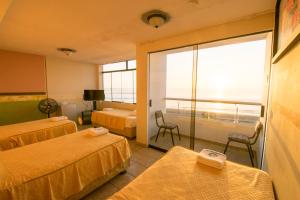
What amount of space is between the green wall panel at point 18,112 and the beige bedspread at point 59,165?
→ 2.94 meters

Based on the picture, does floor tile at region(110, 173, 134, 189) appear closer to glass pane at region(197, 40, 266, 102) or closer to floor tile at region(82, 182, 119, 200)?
floor tile at region(82, 182, 119, 200)

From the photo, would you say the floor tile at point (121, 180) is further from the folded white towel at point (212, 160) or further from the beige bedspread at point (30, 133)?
the beige bedspread at point (30, 133)

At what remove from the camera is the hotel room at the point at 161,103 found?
112cm

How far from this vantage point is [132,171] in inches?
90.0

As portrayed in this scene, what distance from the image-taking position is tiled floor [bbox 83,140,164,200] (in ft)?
5.93

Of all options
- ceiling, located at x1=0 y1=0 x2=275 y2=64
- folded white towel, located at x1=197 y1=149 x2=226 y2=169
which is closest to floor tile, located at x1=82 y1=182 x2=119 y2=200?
folded white towel, located at x1=197 y1=149 x2=226 y2=169

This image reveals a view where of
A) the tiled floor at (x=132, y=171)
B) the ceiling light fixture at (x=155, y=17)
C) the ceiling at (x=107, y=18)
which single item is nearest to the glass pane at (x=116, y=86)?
the tiled floor at (x=132, y=171)

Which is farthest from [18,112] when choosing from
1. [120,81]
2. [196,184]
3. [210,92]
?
[210,92]

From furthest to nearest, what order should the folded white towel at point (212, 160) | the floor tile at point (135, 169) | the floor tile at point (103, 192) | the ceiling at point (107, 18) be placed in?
the floor tile at point (135, 169) → the floor tile at point (103, 192) → the ceiling at point (107, 18) → the folded white towel at point (212, 160)

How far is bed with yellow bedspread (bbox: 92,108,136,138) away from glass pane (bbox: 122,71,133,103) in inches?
42.2

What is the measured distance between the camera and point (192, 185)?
1.15m

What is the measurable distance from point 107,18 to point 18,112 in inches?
160

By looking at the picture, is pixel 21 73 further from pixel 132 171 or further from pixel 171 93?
pixel 171 93

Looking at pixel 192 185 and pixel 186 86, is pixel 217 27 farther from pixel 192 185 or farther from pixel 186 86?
pixel 192 185
